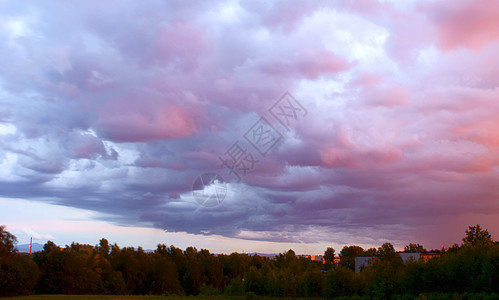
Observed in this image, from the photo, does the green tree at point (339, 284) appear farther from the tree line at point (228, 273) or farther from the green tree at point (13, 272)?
the green tree at point (13, 272)

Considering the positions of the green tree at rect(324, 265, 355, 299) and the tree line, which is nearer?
the tree line

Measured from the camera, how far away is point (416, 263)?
48.3 metres

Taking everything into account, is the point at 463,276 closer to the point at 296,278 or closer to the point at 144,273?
the point at 296,278

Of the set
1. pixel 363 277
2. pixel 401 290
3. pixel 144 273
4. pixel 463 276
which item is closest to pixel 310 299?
pixel 363 277

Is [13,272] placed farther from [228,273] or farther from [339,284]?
[228,273]

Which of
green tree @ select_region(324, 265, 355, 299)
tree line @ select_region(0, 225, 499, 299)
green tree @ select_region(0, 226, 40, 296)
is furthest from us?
green tree @ select_region(0, 226, 40, 296)

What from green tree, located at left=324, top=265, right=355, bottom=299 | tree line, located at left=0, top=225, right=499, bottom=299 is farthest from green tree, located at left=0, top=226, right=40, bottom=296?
green tree, located at left=324, top=265, right=355, bottom=299

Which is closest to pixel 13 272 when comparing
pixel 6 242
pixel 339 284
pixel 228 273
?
pixel 6 242

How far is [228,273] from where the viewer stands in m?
104

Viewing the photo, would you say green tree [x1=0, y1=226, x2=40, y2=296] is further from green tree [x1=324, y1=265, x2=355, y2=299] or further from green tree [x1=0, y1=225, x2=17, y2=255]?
green tree [x1=324, y1=265, x2=355, y2=299]

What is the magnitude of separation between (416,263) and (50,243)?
6379 cm

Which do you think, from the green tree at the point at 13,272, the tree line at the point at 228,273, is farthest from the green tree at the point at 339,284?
the green tree at the point at 13,272

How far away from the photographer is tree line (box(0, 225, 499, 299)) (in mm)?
46281

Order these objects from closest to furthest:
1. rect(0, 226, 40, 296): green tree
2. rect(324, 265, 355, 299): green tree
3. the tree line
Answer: the tree line < rect(324, 265, 355, 299): green tree < rect(0, 226, 40, 296): green tree
